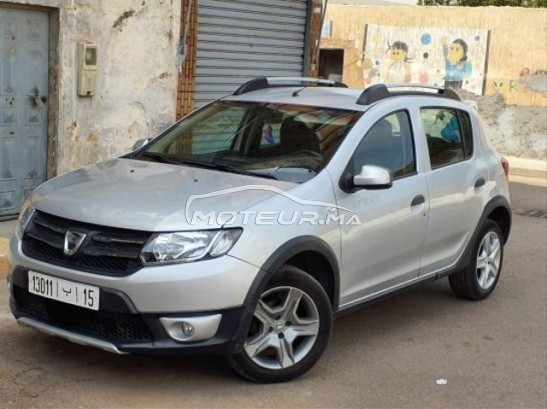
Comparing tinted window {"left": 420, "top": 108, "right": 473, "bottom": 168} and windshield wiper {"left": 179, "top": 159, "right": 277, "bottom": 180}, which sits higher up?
tinted window {"left": 420, "top": 108, "right": 473, "bottom": 168}

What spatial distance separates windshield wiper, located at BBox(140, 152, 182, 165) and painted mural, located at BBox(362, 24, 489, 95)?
1286 cm

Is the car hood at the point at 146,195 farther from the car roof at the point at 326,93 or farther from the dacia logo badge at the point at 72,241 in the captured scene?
the car roof at the point at 326,93

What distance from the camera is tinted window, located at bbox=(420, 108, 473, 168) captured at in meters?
5.50

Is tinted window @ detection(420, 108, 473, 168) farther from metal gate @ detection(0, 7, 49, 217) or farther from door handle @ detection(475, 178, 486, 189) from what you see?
metal gate @ detection(0, 7, 49, 217)

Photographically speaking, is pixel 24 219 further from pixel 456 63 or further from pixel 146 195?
pixel 456 63

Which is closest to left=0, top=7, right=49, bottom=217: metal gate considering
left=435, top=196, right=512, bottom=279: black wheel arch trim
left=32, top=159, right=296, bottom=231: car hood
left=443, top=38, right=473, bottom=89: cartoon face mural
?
left=32, top=159, right=296, bottom=231: car hood

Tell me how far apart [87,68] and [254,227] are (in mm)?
4558

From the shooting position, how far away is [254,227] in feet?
13.0

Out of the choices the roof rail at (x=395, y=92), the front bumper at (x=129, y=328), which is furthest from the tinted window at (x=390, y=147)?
the front bumper at (x=129, y=328)

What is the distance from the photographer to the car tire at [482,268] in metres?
6.07

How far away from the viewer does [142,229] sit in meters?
3.79

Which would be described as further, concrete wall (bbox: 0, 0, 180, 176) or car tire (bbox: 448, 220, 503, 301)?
concrete wall (bbox: 0, 0, 180, 176)

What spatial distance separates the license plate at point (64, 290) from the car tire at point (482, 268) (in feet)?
10.6

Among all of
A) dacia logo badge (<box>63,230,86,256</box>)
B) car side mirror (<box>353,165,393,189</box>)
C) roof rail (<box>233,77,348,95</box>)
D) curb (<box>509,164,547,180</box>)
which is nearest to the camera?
dacia logo badge (<box>63,230,86,256</box>)
